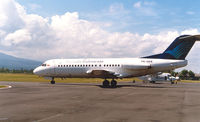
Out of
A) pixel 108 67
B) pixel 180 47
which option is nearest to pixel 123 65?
pixel 108 67

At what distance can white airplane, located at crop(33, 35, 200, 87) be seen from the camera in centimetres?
2741

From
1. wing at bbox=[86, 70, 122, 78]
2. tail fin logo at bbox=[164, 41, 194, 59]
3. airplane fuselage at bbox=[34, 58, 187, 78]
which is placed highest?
tail fin logo at bbox=[164, 41, 194, 59]

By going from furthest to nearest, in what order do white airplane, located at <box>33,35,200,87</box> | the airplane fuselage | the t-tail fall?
the airplane fuselage
white airplane, located at <box>33,35,200,87</box>
the t-tail

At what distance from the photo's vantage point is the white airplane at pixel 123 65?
89.9 feet

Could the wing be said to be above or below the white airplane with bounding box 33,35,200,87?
below

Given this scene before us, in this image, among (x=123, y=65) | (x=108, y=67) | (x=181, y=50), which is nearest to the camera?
(x=181, y=50)

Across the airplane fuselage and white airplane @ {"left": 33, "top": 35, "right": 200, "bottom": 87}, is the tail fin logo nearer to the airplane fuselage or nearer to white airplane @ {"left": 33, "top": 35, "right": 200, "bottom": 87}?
white airplane @ {"left": 33, "top": 35, "right": 200, "bottom": 87}

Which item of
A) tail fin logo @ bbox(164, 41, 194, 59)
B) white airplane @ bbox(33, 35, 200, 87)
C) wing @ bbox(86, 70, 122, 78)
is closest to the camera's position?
tail fin logo @ bbox(164, 41, 194, 59)

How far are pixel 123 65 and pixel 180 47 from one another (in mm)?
7652

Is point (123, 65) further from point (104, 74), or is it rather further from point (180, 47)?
point (180, 47)

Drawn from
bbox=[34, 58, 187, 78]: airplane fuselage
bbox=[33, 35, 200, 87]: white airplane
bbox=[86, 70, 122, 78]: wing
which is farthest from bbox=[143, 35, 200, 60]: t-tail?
bbox=[86, 70, 122, 78]: wing

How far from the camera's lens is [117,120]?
8.01 m

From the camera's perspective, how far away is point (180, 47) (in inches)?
1084

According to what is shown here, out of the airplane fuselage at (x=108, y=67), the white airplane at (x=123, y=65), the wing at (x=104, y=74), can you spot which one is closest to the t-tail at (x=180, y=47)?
the white airplane at (x=123, y=65)
